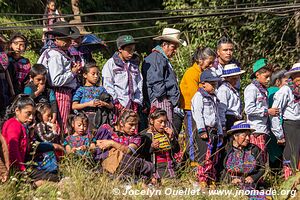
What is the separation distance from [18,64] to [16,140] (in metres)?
1.85

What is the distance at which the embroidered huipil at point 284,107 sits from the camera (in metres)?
10.7

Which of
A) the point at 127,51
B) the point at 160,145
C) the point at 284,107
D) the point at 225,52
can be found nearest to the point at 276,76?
the point at 284,107

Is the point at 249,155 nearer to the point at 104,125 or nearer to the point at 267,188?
the point at 267,188

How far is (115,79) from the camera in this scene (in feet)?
32.9

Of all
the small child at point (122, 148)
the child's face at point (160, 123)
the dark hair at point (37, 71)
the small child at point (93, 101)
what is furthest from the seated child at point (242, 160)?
the dark hair at point (37, 71)

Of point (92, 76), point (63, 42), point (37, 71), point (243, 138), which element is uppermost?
point (63, 42)

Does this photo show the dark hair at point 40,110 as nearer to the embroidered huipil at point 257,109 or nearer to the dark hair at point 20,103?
the dark hair at point 20,103

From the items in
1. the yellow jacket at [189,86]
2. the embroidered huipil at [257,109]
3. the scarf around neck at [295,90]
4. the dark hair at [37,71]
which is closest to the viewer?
the dark hair at [37,71]

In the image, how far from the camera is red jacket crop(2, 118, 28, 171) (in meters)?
8.09

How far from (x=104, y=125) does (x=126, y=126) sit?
284 millimetres

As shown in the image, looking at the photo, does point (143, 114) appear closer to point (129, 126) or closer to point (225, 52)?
point (129, 126)

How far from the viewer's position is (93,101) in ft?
31.6

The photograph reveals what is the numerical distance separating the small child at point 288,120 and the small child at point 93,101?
2416 mm

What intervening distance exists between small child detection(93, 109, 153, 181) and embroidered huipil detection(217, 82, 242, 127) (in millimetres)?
1496
